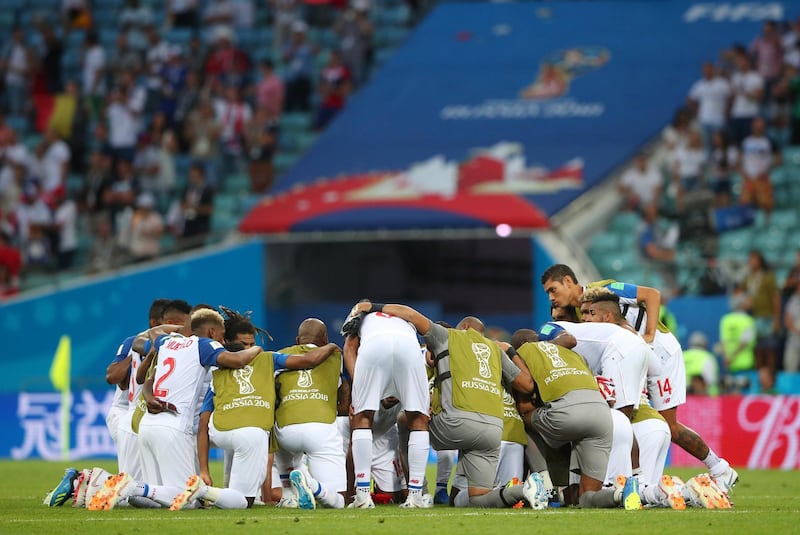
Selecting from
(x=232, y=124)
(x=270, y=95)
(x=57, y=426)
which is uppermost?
(x=270, y=95)

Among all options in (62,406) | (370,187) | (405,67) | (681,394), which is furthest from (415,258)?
(681,394)

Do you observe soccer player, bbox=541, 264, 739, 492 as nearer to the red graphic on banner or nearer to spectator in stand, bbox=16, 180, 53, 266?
the red graphic on banner

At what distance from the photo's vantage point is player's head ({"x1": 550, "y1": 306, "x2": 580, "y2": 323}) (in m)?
13.2

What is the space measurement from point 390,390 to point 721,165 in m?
11.9

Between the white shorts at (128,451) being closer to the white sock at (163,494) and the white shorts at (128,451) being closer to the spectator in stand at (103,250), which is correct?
the white sock at (163,494)

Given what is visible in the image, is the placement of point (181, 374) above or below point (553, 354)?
below

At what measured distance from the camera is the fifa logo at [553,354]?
12.1 metres

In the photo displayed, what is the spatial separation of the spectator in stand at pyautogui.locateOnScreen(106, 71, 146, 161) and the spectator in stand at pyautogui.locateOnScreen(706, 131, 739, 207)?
33.1 ft

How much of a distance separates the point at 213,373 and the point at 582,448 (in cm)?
299

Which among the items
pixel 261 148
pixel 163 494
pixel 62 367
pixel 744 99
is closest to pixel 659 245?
pixel 744 99

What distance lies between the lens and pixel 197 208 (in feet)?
82.6

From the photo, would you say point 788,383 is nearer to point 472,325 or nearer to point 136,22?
point 472,325

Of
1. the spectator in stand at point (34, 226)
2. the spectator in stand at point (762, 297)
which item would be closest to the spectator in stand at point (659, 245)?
the spectator in stand at point (762, 297)

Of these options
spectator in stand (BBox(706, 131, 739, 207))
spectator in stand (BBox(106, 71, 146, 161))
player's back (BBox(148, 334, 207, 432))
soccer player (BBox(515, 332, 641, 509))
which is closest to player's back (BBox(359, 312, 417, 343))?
soccer player (BBox(515, 332, 641, 509))
